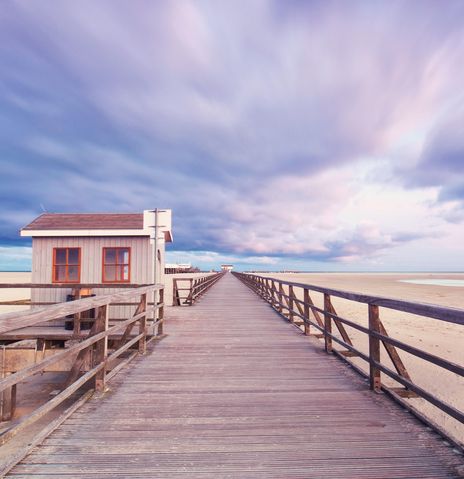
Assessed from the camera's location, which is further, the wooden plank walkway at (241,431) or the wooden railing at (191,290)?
the wooden railing at (191,290)

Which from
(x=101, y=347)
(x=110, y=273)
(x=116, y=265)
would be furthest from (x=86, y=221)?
(x=101, y=347)

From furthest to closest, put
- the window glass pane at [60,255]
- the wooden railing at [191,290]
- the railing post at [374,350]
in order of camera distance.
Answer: the wooden railing at [191,290] → the window glass pane at [60,255] → the railing post at [374,350]

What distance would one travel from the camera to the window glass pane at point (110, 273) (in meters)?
11.6

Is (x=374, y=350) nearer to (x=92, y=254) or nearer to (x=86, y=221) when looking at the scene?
(x=92, y=254)

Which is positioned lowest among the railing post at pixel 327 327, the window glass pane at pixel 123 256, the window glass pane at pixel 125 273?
the railing post at pixel 327 327

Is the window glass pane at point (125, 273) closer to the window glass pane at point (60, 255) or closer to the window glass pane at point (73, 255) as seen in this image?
the window glass pane at point (73, 255)

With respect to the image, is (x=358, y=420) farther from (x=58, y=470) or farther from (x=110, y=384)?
(x=110, y=384)

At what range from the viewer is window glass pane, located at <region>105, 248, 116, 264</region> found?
11867 millimetres

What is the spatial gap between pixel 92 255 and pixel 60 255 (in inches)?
44.7

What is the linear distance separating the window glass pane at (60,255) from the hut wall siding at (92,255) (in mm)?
155

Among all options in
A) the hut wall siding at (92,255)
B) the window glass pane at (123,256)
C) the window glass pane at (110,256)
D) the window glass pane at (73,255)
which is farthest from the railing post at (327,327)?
the window glass pane at (73,255)

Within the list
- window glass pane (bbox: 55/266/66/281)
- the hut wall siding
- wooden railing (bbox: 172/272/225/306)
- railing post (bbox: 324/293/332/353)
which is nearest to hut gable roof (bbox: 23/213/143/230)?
the hut wall siding

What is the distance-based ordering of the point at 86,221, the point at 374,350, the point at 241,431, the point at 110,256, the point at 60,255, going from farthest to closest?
the point at 86,221 < the point at 110,256 < the point at 60,255 < the point at 374,350 < the point at 241,431

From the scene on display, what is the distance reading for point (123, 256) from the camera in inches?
473
